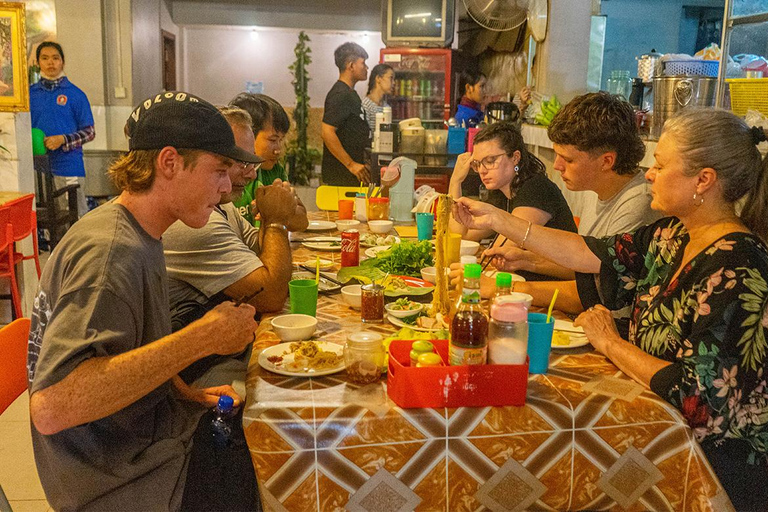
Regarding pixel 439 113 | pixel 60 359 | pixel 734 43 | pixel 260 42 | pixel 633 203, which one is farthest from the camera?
pixel 260 42

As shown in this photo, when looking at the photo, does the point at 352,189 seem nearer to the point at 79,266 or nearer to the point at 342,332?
the point at 342,332

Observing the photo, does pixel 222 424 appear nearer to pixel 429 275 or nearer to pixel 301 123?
pixel 429 275

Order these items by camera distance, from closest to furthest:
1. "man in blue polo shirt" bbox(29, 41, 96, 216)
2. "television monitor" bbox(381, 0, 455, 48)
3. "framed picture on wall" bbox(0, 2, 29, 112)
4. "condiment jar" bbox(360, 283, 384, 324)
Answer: "condiment jar" bbox(360, 283, 384, 324) < "framed picture on wall" bbox(0, 2, 29, 112) < "man in blue polo shirt" bbox(29, 41, 96, 216) < "television monitor" bbox(381, 0, 455, 48)

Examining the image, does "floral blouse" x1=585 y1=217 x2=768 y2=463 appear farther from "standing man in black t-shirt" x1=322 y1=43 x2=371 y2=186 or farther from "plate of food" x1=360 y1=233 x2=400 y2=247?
"standing man in black t-shirt" x1=322 y1=43 x2=371 y2=186

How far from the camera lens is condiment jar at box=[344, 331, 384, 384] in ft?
5.52

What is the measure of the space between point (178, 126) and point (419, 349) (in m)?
0.78

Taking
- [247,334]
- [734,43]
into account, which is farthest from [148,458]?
[734,43]

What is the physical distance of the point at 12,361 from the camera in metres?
1.89

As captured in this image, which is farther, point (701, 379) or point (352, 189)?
point (352, 189)

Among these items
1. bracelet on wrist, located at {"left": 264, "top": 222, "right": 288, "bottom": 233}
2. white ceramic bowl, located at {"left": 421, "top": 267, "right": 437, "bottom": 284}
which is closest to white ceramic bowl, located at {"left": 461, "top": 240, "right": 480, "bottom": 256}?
white ceramic bowl, located at {"left": 421, "top": 267, "right": 437, "bottom": 284}

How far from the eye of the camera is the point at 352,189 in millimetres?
5055

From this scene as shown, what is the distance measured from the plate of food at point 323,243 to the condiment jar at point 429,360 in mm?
1790

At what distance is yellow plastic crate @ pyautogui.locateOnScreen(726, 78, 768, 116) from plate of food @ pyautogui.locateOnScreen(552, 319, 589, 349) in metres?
1.47

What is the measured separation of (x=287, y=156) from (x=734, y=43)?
725 centimetres
